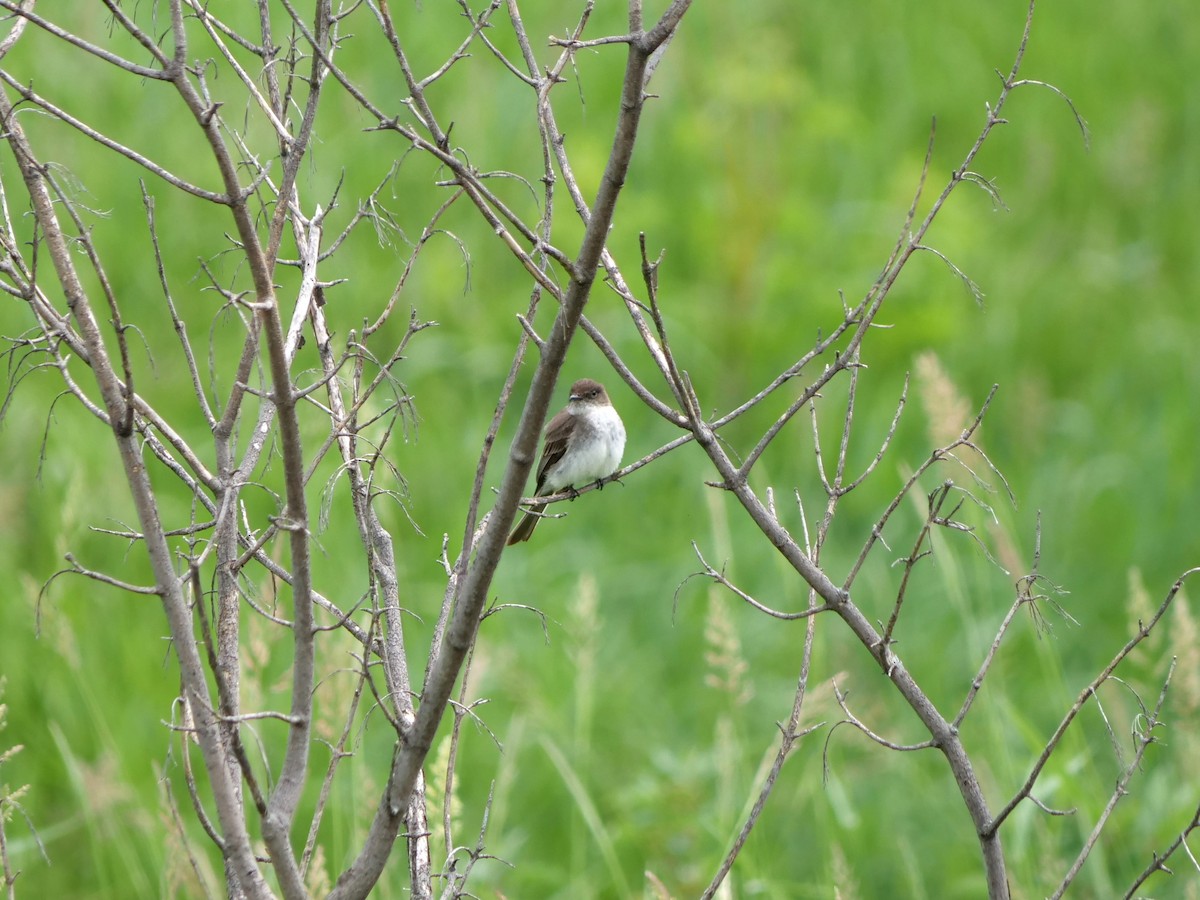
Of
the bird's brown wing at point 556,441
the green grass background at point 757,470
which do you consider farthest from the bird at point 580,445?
the green grass background at point 757,470

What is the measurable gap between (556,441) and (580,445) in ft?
0.76

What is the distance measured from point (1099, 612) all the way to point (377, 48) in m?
5.30

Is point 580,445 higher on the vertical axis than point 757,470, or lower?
lower

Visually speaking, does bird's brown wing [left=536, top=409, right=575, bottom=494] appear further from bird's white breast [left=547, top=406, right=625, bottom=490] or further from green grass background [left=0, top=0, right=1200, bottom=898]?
green grass background [left=0, top=0, right=1200, bottom=898]

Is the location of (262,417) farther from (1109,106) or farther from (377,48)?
(1109,106)

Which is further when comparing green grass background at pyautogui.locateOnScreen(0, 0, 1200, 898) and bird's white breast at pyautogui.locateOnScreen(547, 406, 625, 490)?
bird's white breast at pyautogui.locateOnScreen(547, 406, 625, 490)

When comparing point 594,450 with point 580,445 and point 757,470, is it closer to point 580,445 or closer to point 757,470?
point 580,445

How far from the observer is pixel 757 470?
596 cm

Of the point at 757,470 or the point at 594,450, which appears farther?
the point at 757,470

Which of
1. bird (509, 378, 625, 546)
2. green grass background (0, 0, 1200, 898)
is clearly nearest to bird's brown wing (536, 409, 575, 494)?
bird (509, 378, 625, 546)

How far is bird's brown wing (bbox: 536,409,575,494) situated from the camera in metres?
5.34

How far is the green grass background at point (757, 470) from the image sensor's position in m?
4.18

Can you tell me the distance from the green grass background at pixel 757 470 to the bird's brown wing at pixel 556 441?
52cm

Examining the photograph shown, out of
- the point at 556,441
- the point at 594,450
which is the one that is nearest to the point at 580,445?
the point at 594,450
